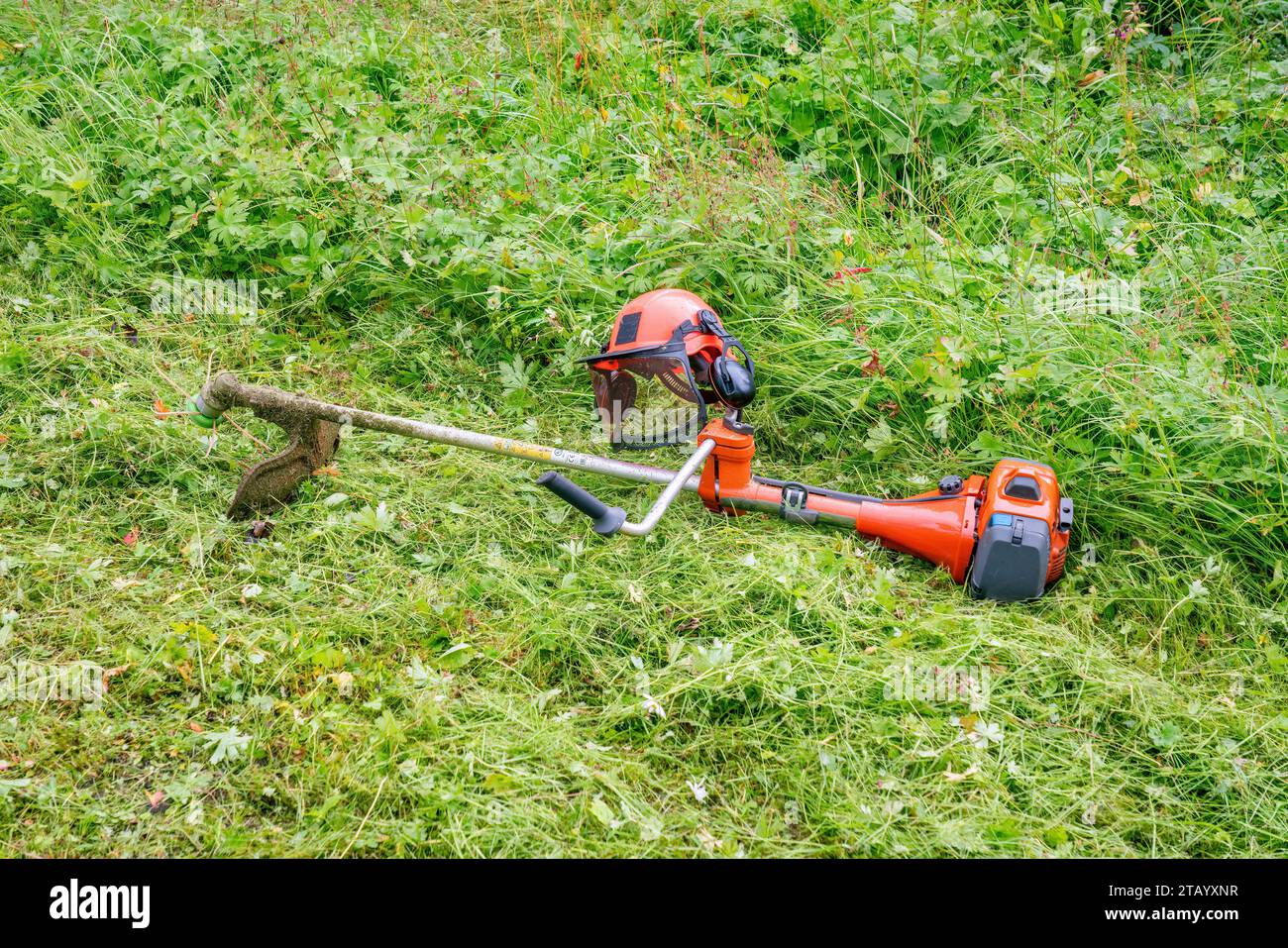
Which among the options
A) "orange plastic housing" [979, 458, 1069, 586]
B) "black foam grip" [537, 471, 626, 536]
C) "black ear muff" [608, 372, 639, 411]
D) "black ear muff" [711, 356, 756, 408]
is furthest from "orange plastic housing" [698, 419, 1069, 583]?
"black foam grip" [537, 471, 626, 536]

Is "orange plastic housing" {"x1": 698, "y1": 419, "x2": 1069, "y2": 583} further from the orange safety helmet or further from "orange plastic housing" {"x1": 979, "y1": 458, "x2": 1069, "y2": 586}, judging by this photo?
the orange safety helmet

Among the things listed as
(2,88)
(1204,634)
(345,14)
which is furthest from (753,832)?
(2,88)

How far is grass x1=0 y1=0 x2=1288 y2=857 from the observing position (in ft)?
8.32

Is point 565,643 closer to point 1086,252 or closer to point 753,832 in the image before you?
point 753,832

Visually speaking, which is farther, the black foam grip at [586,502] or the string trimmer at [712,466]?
the string trimmer at [712,466]

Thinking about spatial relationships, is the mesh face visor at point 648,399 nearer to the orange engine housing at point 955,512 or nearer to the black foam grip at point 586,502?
the orange engine housing at point 955,512

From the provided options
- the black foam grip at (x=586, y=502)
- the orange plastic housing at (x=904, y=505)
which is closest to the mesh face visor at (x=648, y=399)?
the orange plastic housing at (x=904, y=505)

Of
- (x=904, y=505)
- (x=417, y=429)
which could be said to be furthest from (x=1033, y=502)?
(x=417, y=429)

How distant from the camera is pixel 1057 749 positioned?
8.73ft

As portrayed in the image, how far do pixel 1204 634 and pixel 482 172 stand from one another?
Answer: 3.19 metres

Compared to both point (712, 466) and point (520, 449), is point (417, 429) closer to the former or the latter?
point (520, 449)

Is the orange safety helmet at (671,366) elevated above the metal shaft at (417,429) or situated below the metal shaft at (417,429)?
above

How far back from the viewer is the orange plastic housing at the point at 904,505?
3053 mm

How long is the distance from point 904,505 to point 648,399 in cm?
96
